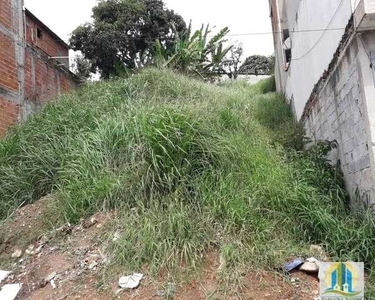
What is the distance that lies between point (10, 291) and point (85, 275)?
68 centimetres

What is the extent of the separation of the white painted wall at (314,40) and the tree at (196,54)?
419cm

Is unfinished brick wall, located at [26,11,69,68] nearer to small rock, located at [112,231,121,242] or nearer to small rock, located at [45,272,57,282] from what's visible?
small rock, located at [112,231,121,242]

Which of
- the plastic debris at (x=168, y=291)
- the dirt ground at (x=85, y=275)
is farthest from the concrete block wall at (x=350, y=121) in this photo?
the plastic debris at (x=168, y=291)

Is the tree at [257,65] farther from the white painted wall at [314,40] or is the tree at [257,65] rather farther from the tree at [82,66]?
the white painted wall at [314,40]

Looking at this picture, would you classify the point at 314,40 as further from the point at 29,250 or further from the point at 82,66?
the point at 82,66

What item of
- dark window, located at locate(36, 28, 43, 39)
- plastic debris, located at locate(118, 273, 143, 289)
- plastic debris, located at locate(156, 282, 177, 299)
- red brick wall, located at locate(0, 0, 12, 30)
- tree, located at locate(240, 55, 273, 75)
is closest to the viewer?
plastic debris, located at locate(156, 282, 177, 299)

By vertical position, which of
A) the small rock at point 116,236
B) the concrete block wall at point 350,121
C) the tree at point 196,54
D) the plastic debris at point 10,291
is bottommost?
the plastic debris at point 10,291

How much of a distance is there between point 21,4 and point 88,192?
24.3 ft

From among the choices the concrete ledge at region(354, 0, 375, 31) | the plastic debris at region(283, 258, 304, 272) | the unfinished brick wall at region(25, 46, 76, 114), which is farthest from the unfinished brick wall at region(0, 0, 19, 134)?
the concrete ledge at region(354, 0, 375, 31)

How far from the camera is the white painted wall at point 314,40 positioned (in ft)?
13.6

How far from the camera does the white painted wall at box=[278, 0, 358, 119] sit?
4.16 metres

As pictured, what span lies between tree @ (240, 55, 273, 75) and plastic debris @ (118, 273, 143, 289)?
23.5 meters

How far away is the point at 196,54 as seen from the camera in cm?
1232

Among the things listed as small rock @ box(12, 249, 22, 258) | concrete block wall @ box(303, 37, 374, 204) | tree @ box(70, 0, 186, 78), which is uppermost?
tree @ box(70, 0, 186, 78)
